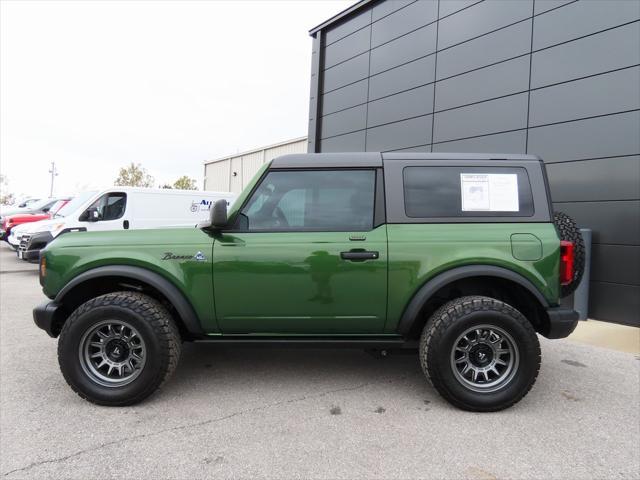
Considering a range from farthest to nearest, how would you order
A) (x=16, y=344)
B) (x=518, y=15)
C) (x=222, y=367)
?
(x=518, y=15)
(x=16, y=344)
(x=222, y=367)

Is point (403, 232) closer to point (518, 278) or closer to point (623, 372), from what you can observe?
point (518, 278)

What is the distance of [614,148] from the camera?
6.10 m

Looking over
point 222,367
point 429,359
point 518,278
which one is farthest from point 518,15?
point 222,367

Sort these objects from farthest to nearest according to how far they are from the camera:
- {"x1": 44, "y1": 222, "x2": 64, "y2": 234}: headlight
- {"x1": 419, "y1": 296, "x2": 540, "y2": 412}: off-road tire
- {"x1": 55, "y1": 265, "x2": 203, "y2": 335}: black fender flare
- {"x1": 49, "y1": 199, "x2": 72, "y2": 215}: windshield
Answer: {"x1": 49, "y1": 199, "x2": 72, "y2": 215}: windshield < {"x1": 44, "y1": 222, "x2": 64, "y2": 234}: headlight < {"x1": 55, "y1": 265, "x2": 203, "y2": 335}: black fender flare < {"x1": 419, "y1": 296, "x2": 540, "y2": 412}: off-road tire

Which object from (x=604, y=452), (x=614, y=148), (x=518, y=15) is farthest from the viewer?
(x=518, y=15)

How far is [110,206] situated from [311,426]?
8.50 m

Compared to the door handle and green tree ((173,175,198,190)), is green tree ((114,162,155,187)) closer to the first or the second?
green tree ((173,175,198,190))

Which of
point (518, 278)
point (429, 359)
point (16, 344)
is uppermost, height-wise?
point (518, 278)

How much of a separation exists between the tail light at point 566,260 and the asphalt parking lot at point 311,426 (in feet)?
3.26

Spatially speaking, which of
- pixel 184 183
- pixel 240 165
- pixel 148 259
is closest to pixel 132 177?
pixel 184 183

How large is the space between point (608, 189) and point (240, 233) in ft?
19.4

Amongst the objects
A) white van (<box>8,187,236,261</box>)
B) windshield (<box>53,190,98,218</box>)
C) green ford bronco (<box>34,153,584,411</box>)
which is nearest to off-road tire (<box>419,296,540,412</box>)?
green ford bronco (<box>34,153,584,411</box>)

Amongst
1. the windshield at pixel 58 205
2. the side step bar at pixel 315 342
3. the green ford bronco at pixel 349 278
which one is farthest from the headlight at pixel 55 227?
the side step bar at pixel 315 342

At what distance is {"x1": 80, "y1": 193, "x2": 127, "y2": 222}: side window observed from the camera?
9.23 meters
